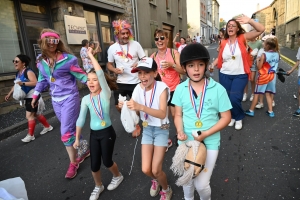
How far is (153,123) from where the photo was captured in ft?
7.90

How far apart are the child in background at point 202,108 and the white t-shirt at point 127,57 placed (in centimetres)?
201

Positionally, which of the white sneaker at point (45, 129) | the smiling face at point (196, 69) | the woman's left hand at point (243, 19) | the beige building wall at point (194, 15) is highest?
the beige building wall at point (194, 15)

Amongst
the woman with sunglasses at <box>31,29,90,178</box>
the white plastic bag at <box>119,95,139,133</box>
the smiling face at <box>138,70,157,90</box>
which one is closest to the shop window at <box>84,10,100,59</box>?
the woman with sunglasses at <box>31,29,90,178</box>

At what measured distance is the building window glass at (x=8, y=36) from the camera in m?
6.52

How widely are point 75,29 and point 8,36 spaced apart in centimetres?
233

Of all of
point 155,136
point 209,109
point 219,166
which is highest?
point 209,109

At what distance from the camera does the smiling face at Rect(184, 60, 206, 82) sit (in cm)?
196

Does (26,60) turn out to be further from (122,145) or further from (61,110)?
(122,145)

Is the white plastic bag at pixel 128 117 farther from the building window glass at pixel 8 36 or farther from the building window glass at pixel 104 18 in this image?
the building window glass at pixel 104 18

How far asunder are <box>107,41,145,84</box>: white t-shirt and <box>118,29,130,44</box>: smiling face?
76 millimetres

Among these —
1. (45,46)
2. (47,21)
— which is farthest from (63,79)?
(47,21)

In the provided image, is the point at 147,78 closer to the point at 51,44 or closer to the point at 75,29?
the point at 51,44

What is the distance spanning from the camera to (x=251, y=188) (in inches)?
100

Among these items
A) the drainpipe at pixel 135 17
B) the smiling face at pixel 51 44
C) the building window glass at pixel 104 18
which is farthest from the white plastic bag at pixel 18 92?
the drainpipe at pixel 135 17
